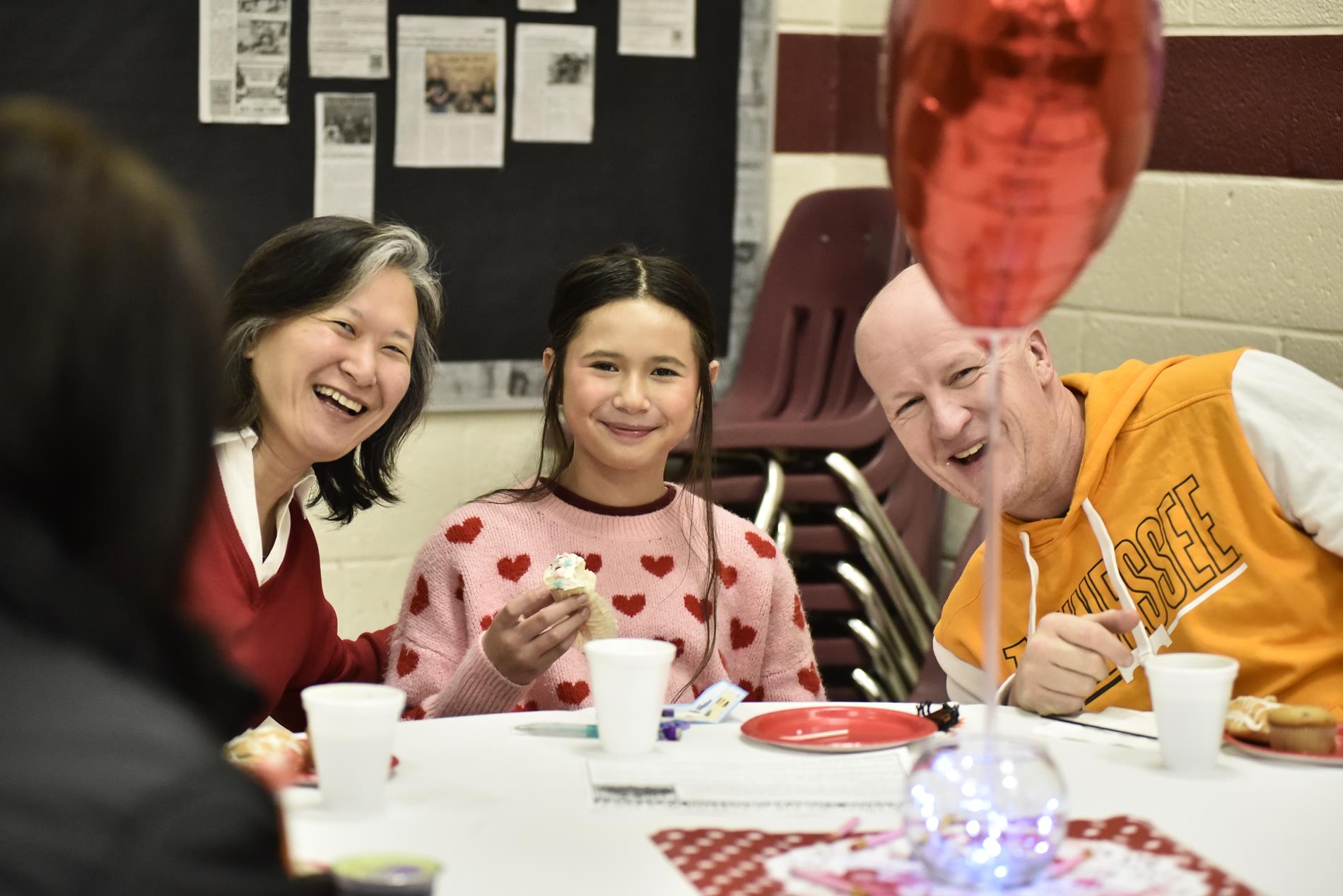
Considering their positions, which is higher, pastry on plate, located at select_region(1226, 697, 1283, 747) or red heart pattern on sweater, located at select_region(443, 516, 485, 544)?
red heart pattern on sweater, located at select_region(443, 516, 485, 544)

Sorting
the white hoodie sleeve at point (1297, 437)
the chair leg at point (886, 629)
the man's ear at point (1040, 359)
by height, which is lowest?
the chair leg at point (886, 629)

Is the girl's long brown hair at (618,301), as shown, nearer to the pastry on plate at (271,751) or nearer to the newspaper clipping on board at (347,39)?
the pastry on plate at (271,751)

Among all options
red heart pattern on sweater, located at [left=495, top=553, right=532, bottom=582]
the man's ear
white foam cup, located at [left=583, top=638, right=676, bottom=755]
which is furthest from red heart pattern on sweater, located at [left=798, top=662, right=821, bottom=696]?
white foam cup, located at [left=583, top=638, right=676, bottom=755]

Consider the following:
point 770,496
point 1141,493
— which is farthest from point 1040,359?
point 770,496

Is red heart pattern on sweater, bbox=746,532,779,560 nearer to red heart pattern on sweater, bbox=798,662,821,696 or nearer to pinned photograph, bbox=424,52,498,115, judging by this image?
red heart pattern on sweater, bbox=798,662,821,696

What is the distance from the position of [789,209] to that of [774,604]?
168cm

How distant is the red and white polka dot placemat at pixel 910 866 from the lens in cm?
115

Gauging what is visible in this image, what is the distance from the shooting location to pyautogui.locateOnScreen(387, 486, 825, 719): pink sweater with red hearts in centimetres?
212

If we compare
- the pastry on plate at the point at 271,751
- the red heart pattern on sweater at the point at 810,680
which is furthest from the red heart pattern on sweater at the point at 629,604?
the pastry on plate at the point at 271,751

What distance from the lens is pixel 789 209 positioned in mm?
3740

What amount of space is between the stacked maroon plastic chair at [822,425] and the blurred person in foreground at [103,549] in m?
2.32

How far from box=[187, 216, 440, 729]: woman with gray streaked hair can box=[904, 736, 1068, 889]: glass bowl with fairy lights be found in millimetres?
1112

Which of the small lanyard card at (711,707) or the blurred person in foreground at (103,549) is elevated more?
the blurred person in foreground at (103,549)

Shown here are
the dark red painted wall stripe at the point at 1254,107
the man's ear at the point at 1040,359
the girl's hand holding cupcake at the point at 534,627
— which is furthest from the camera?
the dark red painted wall stripe at the point at 1254,107
